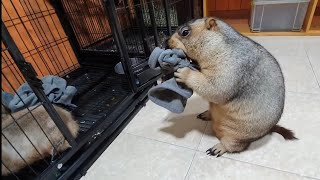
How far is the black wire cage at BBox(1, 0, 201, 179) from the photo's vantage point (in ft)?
3.66

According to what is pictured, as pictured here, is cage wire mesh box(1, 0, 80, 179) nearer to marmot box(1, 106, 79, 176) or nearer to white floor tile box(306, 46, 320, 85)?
A: marmot box(1, 106, 79, 176)

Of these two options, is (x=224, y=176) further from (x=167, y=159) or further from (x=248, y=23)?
(x=248, y=23)

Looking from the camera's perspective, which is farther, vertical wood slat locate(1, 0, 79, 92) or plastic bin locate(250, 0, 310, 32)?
plastic bin locate(250, 0, 310, 32)

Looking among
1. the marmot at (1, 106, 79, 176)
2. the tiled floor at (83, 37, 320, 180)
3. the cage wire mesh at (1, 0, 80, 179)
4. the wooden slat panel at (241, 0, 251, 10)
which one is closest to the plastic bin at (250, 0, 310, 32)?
the wooden slat panel at (241, 0, 251, 10)

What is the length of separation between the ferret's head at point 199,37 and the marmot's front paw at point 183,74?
0.08 metres

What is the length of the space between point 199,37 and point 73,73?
140 centimetres

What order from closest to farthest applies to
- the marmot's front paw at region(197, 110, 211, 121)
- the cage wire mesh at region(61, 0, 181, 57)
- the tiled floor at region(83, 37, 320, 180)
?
the tiled floor at region(83, 37, 320, 180) → the marmot's front paw at region(197, 110, 211, 121) → the cage wire mesh at region(61, 0, 181, 57)

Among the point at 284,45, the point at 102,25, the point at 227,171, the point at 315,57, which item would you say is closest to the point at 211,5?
the point at 284,45

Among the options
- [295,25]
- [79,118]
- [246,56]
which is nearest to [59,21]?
[79,118]

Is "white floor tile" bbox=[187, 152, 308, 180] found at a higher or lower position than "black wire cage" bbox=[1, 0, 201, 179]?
lower

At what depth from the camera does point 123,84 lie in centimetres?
179

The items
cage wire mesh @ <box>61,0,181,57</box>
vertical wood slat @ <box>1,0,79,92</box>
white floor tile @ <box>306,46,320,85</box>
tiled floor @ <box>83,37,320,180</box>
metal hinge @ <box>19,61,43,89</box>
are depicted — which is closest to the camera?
metal hinge @ <box>19,61,43,89</box>

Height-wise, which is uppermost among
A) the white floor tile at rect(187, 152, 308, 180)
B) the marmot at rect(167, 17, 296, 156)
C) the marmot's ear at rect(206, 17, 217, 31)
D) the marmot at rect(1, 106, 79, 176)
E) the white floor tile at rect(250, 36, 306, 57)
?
the marmot's ear at rect(206, 17, 217, 31)

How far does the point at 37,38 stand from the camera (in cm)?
177
